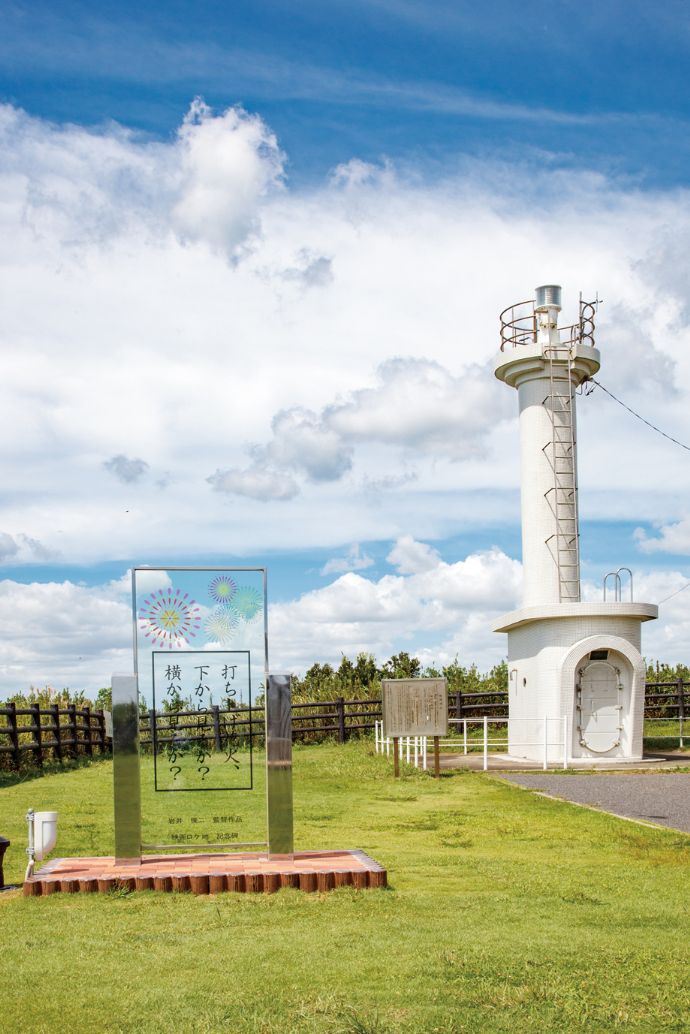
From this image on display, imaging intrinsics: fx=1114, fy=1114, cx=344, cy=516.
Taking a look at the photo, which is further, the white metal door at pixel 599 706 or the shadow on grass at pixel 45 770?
the white metal door at pixel 599 706

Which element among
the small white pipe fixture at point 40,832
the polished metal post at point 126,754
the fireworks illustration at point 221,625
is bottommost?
the small white pipe fixture at point 40,832

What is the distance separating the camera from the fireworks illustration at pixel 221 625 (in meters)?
9.12

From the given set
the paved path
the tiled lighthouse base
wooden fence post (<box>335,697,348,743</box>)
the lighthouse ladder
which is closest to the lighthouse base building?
the lighthouse ladder

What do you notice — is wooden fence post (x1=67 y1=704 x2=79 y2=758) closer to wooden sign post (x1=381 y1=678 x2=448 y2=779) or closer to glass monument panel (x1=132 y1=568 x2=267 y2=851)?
wooden sign post (x1=381 y1=678 x2=448 y2=779)

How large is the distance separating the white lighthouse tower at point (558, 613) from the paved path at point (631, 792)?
8.12 ft

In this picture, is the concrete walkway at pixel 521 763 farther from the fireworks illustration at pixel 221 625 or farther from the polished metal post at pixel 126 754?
the polished metal post at pixel 126 754

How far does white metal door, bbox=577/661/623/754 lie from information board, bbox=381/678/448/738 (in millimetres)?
4100

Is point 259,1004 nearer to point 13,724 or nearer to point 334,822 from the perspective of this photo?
point 334,822

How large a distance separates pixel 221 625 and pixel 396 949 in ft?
12.0

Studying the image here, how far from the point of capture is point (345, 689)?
31062 millimetres

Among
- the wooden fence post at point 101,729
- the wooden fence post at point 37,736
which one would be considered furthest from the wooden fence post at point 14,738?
the wooden fence post at point 101,729

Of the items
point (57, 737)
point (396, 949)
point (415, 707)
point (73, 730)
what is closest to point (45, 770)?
point (57, 737)

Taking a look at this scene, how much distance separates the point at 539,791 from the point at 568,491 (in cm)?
843

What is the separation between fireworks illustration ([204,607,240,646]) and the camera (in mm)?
9117
